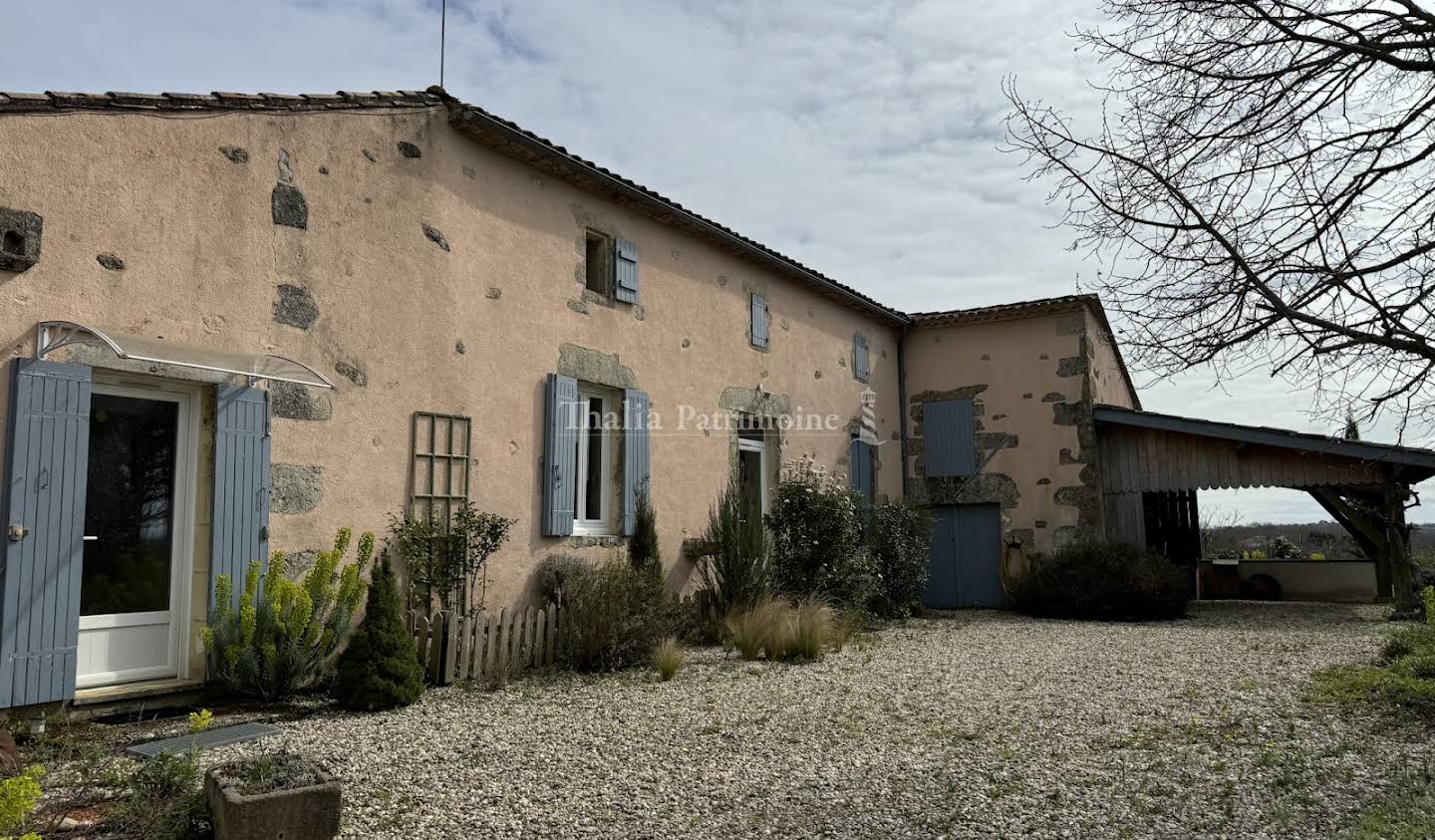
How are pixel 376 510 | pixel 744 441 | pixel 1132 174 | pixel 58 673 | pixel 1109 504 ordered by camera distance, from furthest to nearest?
pixel 1109 504 → pixel 744 441 → pixel 376 510 → pixel 58 673 → pixel 1132 174

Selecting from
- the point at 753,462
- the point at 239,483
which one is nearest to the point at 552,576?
the point at 239,483

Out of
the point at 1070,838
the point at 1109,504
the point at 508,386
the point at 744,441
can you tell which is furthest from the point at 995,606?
the point at 1070,838

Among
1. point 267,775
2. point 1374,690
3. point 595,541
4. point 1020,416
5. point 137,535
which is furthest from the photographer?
point 1020,416

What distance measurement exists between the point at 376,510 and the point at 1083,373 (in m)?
9.08

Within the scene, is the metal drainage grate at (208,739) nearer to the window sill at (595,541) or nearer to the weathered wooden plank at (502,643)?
the weathered wooden plank at (502,643)

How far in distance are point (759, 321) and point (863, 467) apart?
8.93 feet

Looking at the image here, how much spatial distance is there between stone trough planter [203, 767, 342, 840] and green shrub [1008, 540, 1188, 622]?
29.3 ft

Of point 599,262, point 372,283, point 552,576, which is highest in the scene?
point 599,262

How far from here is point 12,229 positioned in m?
4.50

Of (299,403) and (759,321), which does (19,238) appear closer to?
(299,403)

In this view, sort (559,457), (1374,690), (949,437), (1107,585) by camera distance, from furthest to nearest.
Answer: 1. (949,437)
2. (1107,585)
3. (559,457)
4. (1374,690)

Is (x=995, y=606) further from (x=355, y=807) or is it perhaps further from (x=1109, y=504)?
(x=355, y=807)

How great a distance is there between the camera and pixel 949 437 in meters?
12.6

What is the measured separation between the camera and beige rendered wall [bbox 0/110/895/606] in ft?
15.9
